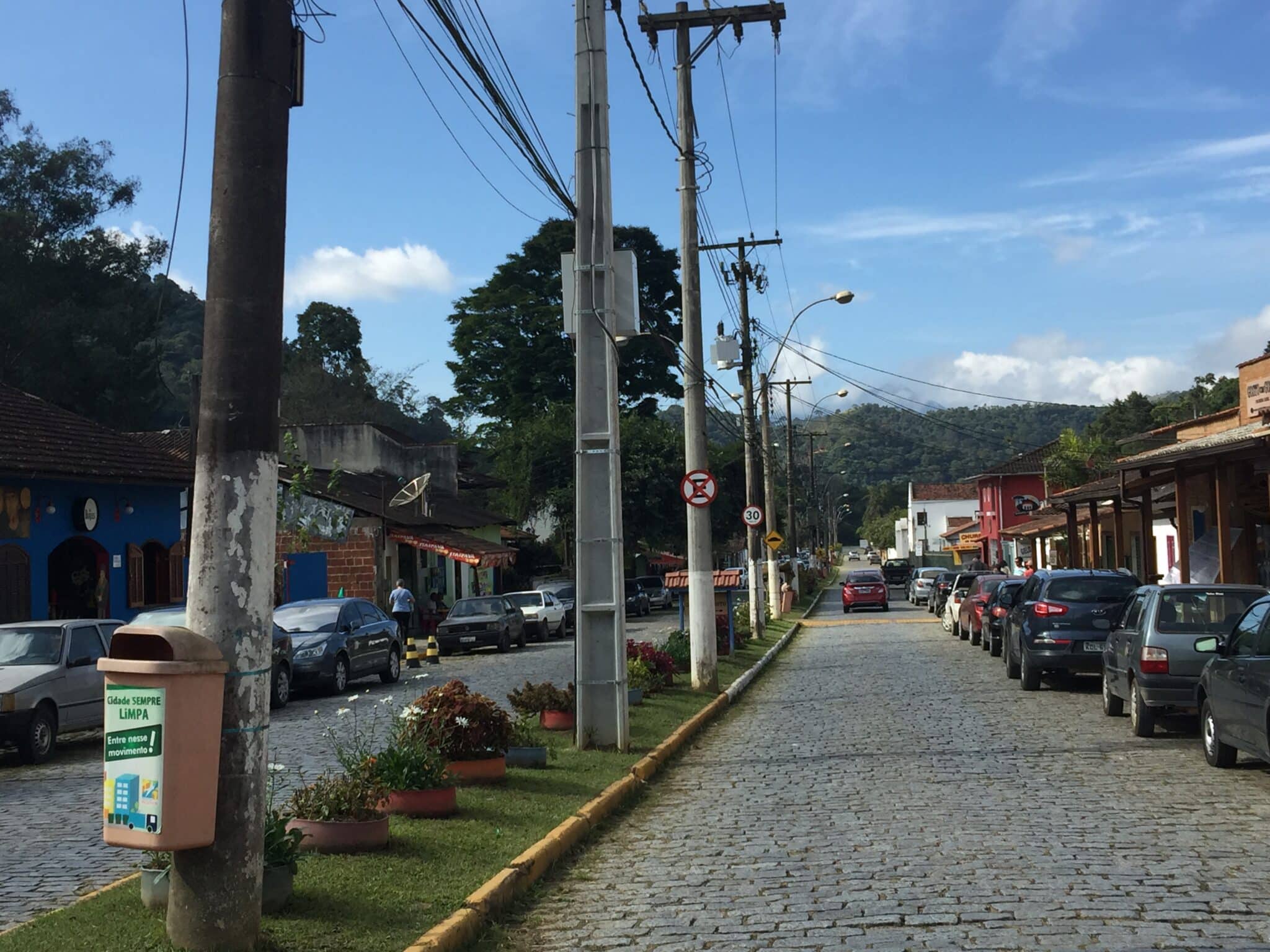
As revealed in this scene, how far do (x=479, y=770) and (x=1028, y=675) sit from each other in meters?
10.7

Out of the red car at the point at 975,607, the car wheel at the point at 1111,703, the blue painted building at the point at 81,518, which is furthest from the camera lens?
the red car at the point at 975,607

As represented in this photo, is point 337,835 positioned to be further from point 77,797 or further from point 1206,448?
point 1206,448

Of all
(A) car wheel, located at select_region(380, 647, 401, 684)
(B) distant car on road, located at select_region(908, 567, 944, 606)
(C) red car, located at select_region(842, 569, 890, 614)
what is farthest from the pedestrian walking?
(B) distant car on road, located at select_region(908, 567, 944, 606)

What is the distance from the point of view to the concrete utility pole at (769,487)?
133 feet

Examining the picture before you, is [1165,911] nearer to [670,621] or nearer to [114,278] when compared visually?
[670,621]

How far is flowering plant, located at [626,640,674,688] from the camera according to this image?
18.2 metres

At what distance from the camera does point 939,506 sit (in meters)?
128

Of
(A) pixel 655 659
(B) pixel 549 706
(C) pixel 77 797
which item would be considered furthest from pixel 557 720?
(C) pixel 77 797

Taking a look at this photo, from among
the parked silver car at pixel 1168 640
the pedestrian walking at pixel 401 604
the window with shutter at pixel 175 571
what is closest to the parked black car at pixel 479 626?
the pedestrian walking at pixel 401 604

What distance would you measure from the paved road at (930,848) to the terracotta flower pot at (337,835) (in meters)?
1.18

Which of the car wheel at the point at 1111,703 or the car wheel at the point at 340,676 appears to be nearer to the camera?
the car wheel at the point at 1111,703

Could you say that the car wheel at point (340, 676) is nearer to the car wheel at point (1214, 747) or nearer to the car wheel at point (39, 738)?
the car wheel at point (39, 738)

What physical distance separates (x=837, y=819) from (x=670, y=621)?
35792 millimetres

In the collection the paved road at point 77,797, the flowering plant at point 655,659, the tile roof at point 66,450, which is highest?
the tile roof at point 66,450
